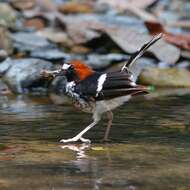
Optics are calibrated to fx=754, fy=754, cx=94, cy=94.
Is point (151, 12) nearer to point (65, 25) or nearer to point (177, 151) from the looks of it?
point (65, 25)

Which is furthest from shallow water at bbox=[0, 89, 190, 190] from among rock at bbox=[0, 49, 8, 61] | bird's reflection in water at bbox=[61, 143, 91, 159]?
rock at bbox=[0, 49, 8, 61]

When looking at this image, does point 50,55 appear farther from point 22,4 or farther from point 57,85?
point 22,4

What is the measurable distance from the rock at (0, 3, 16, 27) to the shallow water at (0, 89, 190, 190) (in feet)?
18.8

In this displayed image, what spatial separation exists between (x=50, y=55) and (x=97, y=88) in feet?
19.3

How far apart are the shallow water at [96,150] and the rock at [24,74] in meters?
1.47

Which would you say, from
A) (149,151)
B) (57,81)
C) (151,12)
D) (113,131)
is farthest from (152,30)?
(149,151)

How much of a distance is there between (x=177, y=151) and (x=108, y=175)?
109cm

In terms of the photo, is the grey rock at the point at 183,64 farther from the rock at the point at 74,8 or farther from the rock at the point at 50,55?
the rock at the point at 74,8

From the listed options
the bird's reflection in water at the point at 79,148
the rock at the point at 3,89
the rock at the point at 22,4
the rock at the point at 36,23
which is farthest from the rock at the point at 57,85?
the rock at the point at 22,4

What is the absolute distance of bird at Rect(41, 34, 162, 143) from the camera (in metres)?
6.37

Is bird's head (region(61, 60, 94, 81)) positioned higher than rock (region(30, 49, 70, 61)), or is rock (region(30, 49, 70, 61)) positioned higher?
bird's head (region(61, 60, 94, 81))

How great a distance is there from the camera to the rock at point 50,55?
12.3 m

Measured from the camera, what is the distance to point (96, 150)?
6312mm

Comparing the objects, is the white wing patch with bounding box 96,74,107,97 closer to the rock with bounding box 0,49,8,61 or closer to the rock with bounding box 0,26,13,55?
the rock with bounding box 0,49,8,61
